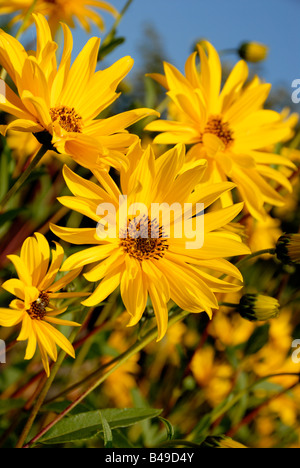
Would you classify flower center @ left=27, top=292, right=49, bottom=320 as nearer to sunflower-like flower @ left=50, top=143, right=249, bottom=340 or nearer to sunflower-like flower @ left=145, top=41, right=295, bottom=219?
sunflower-like flower @ left=50, top=143, right=249, bottom=340

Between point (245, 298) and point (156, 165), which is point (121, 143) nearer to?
point (156, 165)

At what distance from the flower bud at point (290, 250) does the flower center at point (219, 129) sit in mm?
233

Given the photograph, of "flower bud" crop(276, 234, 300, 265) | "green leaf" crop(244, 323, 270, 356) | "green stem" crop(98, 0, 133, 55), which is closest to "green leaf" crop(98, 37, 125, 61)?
"green stem" crop(98, 0, 133, 55)

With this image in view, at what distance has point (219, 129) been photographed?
2.63 ft

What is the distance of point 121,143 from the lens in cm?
55

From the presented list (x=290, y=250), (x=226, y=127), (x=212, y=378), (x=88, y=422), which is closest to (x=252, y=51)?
(x=226, y=127)

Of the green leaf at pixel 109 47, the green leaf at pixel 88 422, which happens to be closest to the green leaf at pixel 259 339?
the green leaf at pixel 88 422

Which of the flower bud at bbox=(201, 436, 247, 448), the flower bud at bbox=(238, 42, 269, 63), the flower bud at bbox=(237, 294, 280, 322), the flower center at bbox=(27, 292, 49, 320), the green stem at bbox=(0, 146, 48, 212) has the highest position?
the flower bud at bbox=(238, 42, 269, 63)

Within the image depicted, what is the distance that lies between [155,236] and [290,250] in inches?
7.0

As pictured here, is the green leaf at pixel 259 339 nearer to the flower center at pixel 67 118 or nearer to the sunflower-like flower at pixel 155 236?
the sunflower-like flower at pixel 155 236

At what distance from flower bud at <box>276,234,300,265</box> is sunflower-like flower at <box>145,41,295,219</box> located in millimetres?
110

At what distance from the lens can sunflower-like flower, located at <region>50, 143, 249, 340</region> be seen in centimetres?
52
